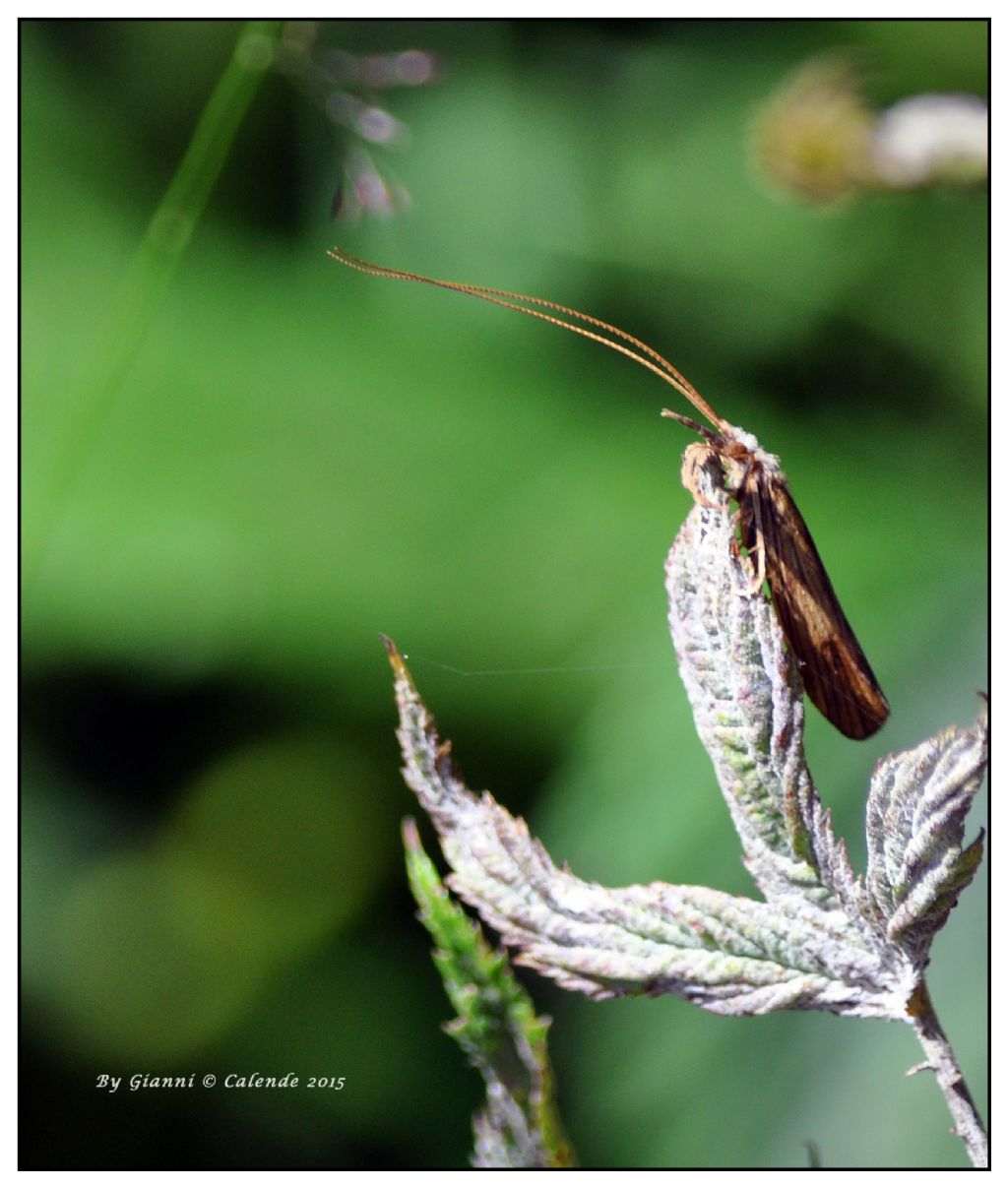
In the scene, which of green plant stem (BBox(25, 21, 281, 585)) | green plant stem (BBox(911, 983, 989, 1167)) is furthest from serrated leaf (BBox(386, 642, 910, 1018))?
green plant stem (BBox(25, 21, 281, 585))

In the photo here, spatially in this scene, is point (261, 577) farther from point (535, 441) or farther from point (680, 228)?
point (680, 228)

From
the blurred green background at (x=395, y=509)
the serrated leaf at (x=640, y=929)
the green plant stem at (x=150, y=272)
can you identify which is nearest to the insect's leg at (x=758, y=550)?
the serrated leaf at (x=640, y=929)

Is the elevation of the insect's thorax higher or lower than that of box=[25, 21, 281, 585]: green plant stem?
lower

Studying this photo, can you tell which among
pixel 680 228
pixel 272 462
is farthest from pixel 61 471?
pixel 680 228

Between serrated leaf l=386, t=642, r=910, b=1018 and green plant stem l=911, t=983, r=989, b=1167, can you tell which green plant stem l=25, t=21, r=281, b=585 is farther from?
green plant stem l=911, t=983, r=989, b=1167

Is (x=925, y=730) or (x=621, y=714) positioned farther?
(x=621, y=714)

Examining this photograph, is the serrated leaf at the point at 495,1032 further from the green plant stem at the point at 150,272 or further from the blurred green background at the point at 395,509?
the green plant stem at the point at 150,272

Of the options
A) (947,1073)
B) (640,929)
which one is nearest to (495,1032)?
(640,929)
